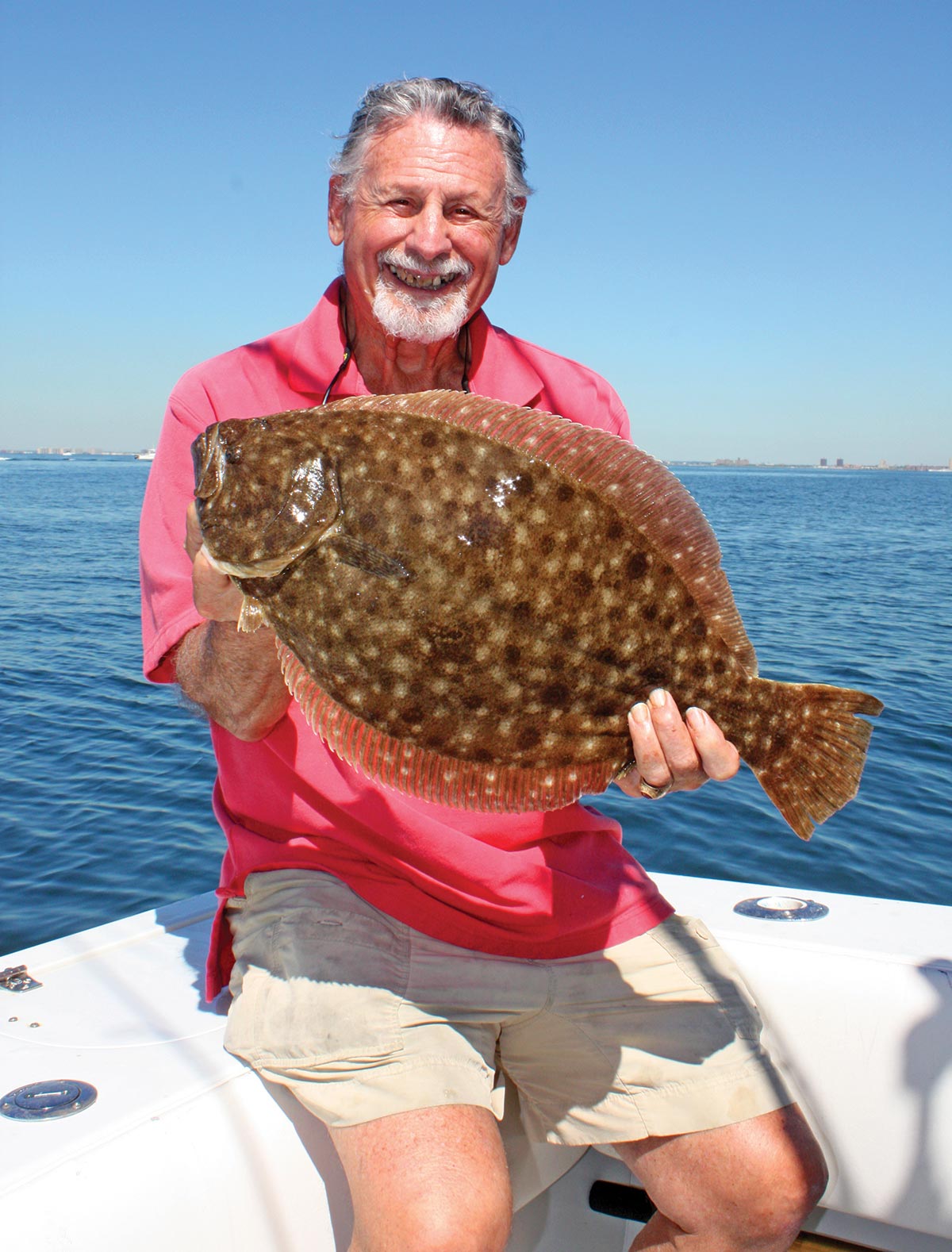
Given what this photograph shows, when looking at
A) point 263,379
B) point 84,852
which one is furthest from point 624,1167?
point 84,852

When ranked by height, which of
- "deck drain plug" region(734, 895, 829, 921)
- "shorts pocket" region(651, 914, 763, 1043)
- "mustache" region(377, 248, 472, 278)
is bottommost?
"deck drain plug" region(734, 895, 829, 921)

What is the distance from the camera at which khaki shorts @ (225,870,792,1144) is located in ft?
8.65

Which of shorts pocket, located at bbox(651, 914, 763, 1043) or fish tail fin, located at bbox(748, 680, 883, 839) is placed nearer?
fish tail fin, located at bbox(748, 680, 883, 839)

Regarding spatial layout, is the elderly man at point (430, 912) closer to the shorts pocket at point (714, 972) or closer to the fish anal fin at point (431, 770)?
the shorts pocket at point (714, 972)

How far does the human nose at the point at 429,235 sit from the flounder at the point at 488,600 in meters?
1.05

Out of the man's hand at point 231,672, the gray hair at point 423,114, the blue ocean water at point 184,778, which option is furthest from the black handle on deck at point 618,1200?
the gray hair at point 423,114

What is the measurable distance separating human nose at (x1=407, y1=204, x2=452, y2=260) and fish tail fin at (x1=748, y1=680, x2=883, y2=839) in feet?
5.41

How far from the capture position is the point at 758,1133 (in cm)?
281

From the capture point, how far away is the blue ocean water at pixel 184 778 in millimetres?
8234

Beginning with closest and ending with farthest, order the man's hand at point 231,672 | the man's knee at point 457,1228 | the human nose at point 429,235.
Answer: the man's knee at point 457,1228 < the man's hand at point 231,672 < the human nose at point 429,235

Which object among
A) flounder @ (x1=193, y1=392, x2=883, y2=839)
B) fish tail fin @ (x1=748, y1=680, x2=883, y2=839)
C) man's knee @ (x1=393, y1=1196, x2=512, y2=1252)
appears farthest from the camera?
fish tail fin @ (x1=748, y1=680, x2=883, y2=839)

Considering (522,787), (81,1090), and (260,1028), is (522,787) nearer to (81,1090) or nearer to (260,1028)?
(260,1028)

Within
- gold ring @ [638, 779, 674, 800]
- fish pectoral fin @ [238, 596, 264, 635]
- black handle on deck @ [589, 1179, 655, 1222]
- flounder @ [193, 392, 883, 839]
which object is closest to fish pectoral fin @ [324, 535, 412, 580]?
flounder @ [193, 392, 883, 839]

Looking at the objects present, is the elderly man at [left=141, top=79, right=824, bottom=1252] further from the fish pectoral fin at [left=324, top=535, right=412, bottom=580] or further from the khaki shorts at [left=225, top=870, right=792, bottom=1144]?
the fish pectoral fin at [left=324, top=535, right=412, bottom=580]
